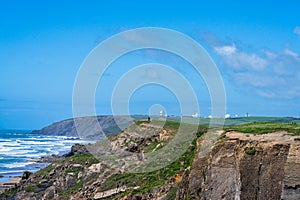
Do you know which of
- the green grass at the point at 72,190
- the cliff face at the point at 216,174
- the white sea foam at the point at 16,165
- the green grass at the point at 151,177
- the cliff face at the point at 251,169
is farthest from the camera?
the white sea foam at the point at 16,165

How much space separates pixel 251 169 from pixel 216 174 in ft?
8.01

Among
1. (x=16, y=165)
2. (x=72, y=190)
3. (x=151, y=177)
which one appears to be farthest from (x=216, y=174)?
(x=16, y=165)

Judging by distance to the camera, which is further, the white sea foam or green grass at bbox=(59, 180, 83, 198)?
the white sea foam

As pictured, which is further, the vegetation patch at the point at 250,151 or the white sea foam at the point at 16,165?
the white sea foam at the point at 16,165

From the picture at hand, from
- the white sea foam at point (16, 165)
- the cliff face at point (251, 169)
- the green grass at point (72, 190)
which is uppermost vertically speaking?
the cliff face at point (251, 169)

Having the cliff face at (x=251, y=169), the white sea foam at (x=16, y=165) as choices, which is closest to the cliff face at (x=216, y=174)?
the cliff face at (x=251, y=169)

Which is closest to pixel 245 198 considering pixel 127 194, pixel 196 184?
pixel 196 184

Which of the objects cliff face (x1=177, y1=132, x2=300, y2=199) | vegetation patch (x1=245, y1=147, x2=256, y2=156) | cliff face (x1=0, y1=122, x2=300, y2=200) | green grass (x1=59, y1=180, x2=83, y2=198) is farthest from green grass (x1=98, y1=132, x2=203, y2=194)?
vegetation patch (x1=245, y1=147, x2=256, y2=156)

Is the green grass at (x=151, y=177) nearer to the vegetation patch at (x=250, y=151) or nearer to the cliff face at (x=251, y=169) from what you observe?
the cliff face at (x=251, y=169)

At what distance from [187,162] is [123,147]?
19.6m

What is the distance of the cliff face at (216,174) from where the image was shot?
20391 millimetres

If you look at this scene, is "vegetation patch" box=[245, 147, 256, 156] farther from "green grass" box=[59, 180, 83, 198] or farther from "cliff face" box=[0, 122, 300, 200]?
"green grass" box=[59, 180, 83, 198]

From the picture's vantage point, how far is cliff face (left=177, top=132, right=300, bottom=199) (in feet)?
65.5

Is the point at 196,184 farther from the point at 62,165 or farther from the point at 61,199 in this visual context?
the point at 62,165
